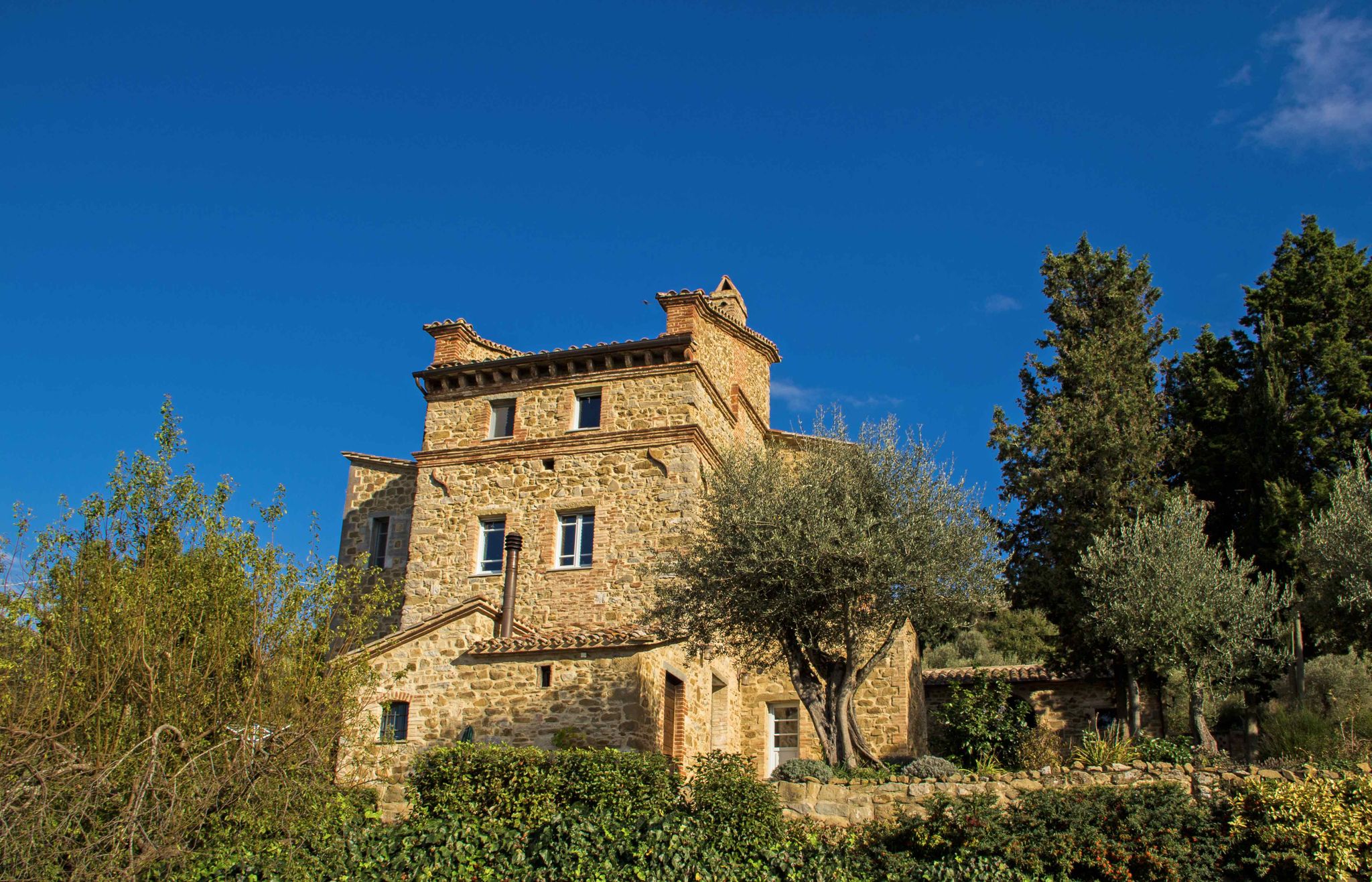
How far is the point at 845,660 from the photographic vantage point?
17453 mm

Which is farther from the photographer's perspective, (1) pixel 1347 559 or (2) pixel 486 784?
(1) pixel 1347 559

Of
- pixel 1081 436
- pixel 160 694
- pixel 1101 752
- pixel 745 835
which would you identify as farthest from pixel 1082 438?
pixel 160 694

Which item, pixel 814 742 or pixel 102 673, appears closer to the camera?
pixel 102 673

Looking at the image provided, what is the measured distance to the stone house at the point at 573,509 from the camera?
67.6 feet

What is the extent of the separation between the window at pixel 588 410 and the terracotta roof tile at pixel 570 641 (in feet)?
22.6

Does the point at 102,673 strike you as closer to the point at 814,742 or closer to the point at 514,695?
the point at 514,695

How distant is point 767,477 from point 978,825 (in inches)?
265

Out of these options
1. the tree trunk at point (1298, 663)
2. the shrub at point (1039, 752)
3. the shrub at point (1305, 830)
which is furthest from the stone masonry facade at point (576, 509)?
the shrub at point (1305, 830)

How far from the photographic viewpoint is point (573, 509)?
2391cm

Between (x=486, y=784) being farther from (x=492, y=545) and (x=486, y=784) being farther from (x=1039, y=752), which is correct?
(x=492, y=545)

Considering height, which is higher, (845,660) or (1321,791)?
(845,660)

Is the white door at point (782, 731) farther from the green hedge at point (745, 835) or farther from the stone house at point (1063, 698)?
the green hedge at point (745, 835)

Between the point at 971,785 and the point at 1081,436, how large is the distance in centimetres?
915

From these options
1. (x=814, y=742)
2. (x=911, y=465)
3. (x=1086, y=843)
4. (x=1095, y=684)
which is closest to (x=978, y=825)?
(x=1086, y=843)
